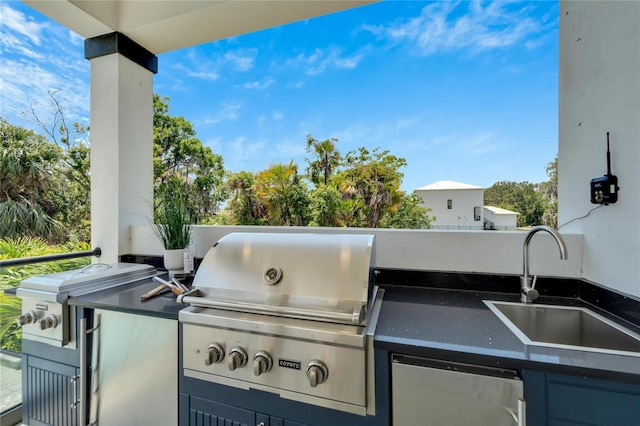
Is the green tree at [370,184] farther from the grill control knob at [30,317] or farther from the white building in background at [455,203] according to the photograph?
the grill control knob at [30,317]

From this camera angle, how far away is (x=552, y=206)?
170 cm

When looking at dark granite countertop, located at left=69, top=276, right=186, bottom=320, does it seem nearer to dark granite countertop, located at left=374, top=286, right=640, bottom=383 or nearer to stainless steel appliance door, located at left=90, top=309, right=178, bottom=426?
stainless steel appliance door, located at left=90, top=309, right=178, bottom=426

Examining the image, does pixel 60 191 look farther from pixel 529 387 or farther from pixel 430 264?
pixel 529 387

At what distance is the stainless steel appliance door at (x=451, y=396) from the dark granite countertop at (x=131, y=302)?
0.92 meters

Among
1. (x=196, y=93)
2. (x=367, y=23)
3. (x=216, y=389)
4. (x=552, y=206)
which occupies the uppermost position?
(x=367, y=23)

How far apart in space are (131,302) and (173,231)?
23.9 inches

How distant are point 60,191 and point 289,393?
317 inches

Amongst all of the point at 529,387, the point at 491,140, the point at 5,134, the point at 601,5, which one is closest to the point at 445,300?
the point at 529,387

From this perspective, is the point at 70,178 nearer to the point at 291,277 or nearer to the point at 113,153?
the point at 113,153

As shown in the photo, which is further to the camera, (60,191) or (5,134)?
(60,191)

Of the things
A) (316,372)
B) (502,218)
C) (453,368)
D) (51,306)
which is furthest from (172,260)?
(502,218)

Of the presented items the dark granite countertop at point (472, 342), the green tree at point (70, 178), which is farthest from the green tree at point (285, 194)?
the dark granite countertop at point (472, 342)

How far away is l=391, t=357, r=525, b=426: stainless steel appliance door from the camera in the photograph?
74 centimetres

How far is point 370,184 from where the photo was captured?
6930 millimetres
